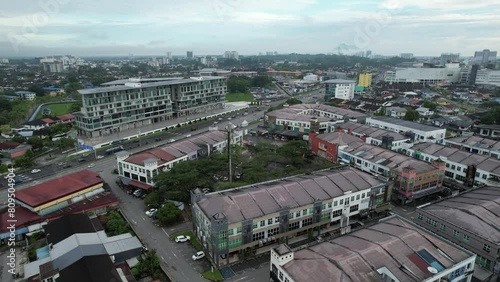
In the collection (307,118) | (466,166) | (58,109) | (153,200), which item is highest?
(307,118)

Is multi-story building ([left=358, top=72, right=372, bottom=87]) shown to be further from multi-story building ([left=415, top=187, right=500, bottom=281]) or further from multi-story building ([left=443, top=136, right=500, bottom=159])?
multi-story building ([left=415, top=187, right=500, bottom=281])

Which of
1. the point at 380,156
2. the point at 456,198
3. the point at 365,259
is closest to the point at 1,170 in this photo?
the point at 365,259

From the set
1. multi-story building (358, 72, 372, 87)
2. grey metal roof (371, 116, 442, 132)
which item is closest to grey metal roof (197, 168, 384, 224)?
grey metal roof (371, 116, 442, 132)

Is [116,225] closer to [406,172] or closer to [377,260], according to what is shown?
[377,260]

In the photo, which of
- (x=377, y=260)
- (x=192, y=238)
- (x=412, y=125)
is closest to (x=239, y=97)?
(x=412, y=125)

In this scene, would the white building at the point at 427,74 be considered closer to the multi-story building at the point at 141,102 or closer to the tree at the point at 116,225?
the multi-story building at the point at 141,102

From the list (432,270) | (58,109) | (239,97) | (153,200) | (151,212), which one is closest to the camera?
(432,270)
